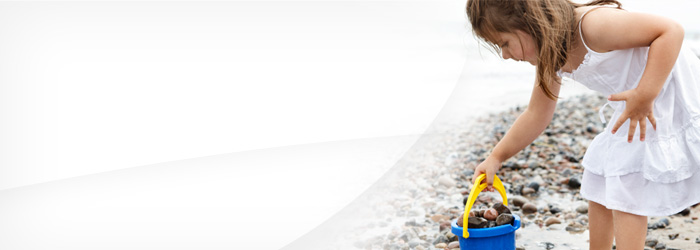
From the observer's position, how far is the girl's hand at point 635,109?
60.7 inches

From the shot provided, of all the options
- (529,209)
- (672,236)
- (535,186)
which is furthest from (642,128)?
(535,186)

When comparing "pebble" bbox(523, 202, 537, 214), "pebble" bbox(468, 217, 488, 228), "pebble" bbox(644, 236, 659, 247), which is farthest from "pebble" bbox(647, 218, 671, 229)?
"pebble" bbox(468, 217, 488, 228)

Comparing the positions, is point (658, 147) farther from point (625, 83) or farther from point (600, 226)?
point (600, 226)

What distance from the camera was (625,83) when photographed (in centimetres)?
169

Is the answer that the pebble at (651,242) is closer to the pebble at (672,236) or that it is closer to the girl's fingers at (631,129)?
the pebble at (672,236)

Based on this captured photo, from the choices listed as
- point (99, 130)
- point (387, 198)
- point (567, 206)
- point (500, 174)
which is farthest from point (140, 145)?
point (567, 206)

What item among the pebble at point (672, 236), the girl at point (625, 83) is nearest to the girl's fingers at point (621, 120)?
the girl at point (625, 83)

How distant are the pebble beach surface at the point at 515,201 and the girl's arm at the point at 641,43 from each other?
89 centimetres

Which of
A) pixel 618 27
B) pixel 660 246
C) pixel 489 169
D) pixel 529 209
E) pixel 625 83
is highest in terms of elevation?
pixel 618 27

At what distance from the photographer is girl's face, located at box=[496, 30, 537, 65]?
1.67 meters

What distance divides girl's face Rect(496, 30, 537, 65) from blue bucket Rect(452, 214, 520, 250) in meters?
0.48

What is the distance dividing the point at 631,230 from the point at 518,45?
0.64m

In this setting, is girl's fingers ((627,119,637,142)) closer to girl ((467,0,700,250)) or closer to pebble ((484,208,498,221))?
girl ((467,0,700,250))

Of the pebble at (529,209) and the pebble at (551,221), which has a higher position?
the pebble at (529,209)
